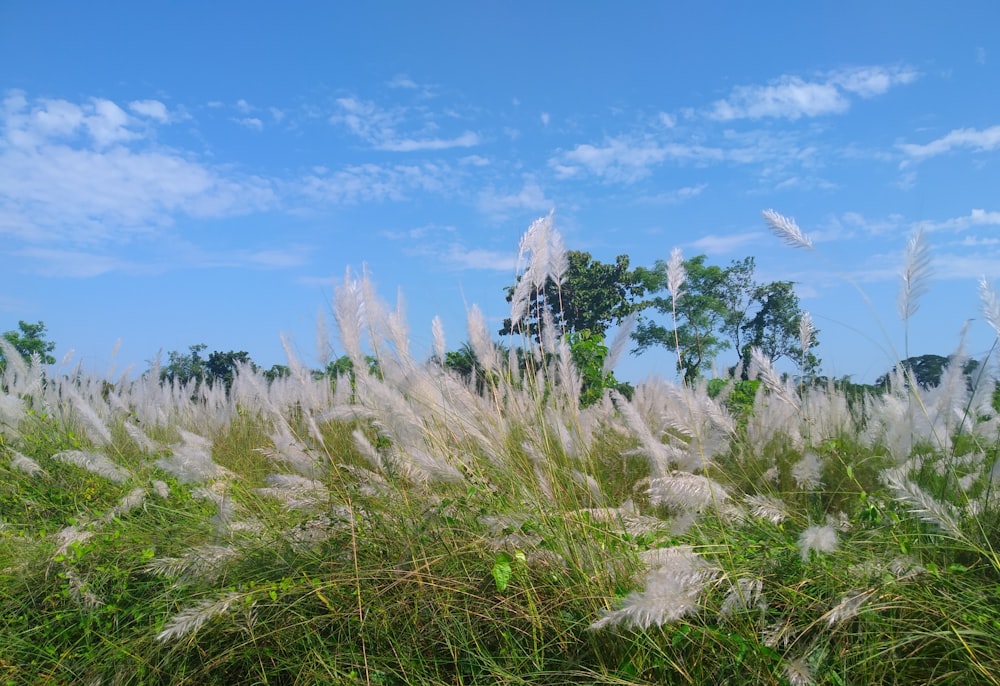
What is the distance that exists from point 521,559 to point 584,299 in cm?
619

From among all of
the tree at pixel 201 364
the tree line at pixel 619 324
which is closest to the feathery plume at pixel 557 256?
the tree line at pixel 619 324

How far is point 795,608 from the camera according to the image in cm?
196

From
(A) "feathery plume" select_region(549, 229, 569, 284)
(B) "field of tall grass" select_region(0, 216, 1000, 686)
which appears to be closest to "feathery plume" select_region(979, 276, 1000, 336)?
(B) "field of tall grass" select_region(0, 216, 1000, 686)

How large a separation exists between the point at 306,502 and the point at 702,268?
19.5 m

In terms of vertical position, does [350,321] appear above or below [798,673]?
above

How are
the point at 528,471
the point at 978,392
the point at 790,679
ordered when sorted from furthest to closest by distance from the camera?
the point at 528,471 → the point at 978,392 → the point at 790,679

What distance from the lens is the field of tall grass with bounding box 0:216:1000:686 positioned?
187 cm

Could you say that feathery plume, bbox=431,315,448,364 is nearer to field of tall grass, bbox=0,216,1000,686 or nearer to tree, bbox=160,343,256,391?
field of tall grass, bbox=0,216,1000,686

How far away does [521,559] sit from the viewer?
217 cm

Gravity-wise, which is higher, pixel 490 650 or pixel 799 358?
pixel 799 358

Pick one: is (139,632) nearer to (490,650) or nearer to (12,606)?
(12,606)

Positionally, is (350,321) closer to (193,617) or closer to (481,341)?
(481,341)

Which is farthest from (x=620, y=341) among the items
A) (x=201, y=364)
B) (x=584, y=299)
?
(x=201, y=364)

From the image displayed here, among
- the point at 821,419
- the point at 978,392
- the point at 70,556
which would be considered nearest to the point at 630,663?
the point at 978,392
